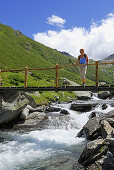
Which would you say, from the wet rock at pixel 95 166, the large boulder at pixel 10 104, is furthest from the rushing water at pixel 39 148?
the large boulder at pixel 10 104

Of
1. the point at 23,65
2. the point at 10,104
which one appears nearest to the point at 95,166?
the point at 10,104

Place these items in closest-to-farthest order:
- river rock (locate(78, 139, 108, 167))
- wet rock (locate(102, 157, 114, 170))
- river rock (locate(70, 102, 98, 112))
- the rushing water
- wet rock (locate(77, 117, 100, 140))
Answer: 1. wet rock (locate(102, 157, 114, 170))
2. river rock (locate(78, 139, 108, 167))
3. the rushing water
4. wet rock (locate(77, 117, 100, 140))
5. river rock (locate(70, 102, 98, 112))

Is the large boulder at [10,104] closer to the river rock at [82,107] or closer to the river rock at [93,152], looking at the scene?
the river rock at [82,107]

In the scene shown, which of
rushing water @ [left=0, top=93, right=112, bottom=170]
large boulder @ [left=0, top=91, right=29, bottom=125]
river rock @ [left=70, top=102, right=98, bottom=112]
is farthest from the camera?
river rock @ [left=70, top=102, right=98, bottom=112]

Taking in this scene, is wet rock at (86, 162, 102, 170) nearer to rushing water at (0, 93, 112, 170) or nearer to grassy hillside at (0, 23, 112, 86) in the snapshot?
rushing water at (0, 93, 112, 170)

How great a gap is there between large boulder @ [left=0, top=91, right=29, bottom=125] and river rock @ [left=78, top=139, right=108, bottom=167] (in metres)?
9.67

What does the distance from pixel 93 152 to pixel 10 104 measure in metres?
10.8

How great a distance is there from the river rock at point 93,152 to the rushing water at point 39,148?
113 cm

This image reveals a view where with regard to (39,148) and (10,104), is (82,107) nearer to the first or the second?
(10,104)

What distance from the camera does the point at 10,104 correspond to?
1723cm

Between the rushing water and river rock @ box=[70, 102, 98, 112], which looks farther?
river rock @ box=[70, 102, 98, 112]

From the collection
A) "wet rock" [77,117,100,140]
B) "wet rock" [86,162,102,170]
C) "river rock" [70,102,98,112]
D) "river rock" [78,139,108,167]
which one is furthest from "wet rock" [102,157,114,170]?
"river rock" [70,102,98,112]

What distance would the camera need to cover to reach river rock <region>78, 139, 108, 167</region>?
9008 mm

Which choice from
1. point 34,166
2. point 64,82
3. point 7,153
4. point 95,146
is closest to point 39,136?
point 7,153
